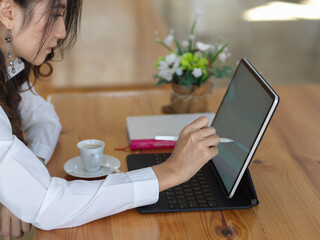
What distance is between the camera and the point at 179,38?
5.04m

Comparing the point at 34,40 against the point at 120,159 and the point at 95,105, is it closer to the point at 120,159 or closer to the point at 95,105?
the point at 120,159

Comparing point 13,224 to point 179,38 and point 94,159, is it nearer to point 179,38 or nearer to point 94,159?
point 94,159

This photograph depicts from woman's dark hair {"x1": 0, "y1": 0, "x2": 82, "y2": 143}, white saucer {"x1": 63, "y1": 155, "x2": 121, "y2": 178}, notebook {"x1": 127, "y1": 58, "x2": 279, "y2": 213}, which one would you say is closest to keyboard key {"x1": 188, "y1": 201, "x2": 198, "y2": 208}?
notebook {"x1": 127, "y1": 58, "x2": 279, "y2": 213}

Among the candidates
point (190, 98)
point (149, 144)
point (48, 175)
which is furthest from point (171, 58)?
point (48, 175)

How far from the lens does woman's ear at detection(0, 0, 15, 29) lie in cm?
116

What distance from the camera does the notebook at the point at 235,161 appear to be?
1.18 m

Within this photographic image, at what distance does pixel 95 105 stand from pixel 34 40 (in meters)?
0.62

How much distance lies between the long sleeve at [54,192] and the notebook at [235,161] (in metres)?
0.06

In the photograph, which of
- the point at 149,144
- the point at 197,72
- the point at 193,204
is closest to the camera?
the point at 193,204

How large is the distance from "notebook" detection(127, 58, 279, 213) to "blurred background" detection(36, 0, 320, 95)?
3.95ft

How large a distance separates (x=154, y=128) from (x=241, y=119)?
41 centimetres

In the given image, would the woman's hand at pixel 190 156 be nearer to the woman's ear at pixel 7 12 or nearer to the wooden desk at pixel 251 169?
the wooden desk at pixel 251 169

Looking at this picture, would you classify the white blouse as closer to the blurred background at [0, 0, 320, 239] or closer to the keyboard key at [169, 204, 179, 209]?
the keyboard key at [169, 204, 179, 209]

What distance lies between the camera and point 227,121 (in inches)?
55.2
